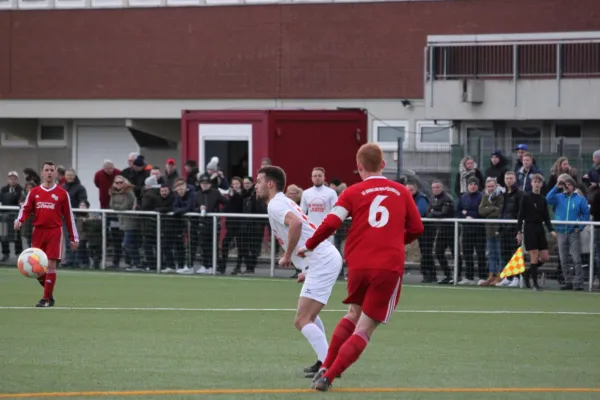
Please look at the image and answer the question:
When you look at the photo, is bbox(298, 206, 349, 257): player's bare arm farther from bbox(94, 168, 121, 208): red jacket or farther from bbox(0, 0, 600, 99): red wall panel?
bbox(0, 0, 600, 99): red wall panel

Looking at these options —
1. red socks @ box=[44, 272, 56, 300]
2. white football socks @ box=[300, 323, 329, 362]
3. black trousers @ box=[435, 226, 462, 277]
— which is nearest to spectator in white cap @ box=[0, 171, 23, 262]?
black trousers @ box=[435, 226, 462, 277]

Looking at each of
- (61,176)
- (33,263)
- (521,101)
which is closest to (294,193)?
(61,176)

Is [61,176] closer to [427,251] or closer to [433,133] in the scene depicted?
[427,251]

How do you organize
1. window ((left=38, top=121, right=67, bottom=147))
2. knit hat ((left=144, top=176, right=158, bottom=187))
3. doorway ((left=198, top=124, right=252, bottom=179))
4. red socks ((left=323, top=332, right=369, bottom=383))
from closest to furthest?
red socks ((left=323, top=332, right=369, bottom=383)) → knit hat ((left=144, top=176, right=158, bottom=187)) → doorway ((left=198, top=124, right=252, bottom=179)) → window ((left=38, top=121, right=67, bottom=147))

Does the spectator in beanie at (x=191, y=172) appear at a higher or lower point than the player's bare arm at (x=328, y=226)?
higher

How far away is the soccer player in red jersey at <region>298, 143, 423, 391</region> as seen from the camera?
9.58 metres

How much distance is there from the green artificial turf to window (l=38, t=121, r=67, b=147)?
16.6 m

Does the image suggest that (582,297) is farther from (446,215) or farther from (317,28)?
(317,28)

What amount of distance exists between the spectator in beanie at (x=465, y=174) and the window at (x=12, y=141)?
669 inches

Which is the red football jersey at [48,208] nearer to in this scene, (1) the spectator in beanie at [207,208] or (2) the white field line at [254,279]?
(2) the white field line at [254,279]

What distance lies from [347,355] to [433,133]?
21.8 metres

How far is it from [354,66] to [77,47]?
7.71 m

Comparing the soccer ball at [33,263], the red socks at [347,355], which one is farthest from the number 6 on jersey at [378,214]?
the soccer ball at [33,263]

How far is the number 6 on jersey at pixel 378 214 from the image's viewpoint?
9.65m
